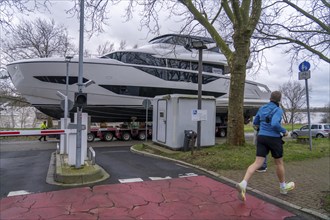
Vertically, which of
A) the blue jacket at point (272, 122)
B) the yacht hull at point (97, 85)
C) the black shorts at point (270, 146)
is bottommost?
the black shorts at point (270, 146)

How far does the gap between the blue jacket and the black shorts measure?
75 mm

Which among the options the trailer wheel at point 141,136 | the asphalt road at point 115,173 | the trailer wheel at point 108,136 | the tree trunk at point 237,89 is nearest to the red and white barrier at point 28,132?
the asphalt road at point 115,173

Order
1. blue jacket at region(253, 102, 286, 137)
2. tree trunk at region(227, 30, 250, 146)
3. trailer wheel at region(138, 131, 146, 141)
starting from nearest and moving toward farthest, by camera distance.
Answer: blue jacket at region(253, 102, 286, 137) < tree trunk at region(227, 30, 250, 146) < trailer wheel at region(138, 131, 146, 141)

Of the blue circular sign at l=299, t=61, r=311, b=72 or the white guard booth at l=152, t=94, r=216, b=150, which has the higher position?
the blue circular sign at l=299, t=61, r=311, b=72

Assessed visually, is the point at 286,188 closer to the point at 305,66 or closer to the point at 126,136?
the point at 305,66

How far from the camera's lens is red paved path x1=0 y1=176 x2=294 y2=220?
15.0 ft

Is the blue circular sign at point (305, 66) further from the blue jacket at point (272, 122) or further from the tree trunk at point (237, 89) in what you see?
the blue jacket at point (272, 122)

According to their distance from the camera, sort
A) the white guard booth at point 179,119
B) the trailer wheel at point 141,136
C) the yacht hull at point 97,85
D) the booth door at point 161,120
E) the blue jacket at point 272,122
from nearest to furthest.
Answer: the blue jacket at point 272,122, the white guard booth at point 179,119, the booth door at point 161,120, the yacht hull at point 97,85, the trailer wheel at point 141,136

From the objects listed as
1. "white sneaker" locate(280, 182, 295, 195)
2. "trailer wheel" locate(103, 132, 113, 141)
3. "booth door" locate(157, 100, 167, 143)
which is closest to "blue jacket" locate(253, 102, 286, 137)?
"white sneaker" locate(280, 182, 295, 195)

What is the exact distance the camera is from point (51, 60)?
58.9 ft

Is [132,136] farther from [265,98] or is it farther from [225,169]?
[225,169]

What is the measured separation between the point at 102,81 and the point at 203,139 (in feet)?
28.8

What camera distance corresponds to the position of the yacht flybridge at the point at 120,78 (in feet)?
59.4

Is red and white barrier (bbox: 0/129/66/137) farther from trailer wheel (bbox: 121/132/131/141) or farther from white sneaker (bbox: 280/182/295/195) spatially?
trailer wheel (bbox: 121/132/131/141)
